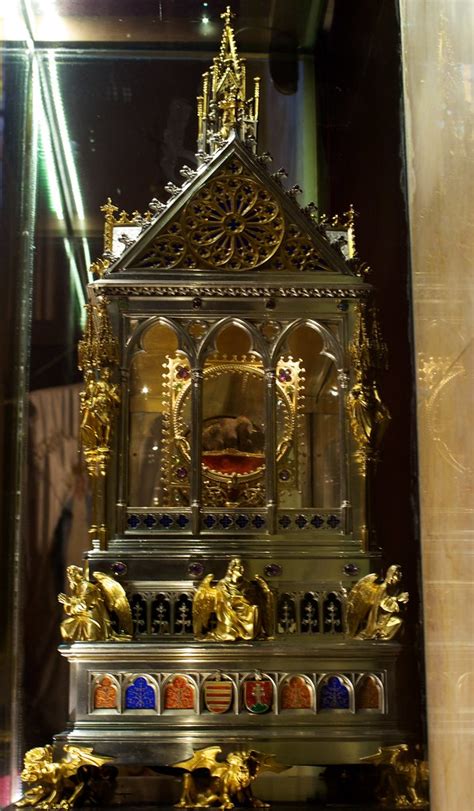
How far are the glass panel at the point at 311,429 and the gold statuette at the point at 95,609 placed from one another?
112cm

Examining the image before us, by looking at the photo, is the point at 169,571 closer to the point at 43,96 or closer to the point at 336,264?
the point at 336,264

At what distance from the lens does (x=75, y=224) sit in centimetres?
790

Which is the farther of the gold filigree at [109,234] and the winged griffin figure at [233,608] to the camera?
the gold filigree at [109,234]

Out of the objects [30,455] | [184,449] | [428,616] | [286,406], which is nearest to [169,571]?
[184,449]

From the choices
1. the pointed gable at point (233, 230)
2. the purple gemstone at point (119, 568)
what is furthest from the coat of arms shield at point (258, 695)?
the pointed gable at point (233, 230)

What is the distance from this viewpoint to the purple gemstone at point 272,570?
6254 millimetres

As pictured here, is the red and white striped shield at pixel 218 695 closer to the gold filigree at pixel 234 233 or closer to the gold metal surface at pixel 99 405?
the gold metal surface at pixel 99 405

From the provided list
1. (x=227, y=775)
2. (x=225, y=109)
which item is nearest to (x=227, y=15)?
(x=225, y=109)

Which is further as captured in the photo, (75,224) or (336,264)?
(75,224)

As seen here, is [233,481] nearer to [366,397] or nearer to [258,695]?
[366,397]

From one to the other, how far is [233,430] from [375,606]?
1295 millimetres

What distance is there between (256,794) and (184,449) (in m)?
1.90

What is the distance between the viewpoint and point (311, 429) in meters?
6.73

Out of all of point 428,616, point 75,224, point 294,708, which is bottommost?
point 294,708
